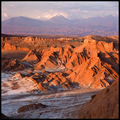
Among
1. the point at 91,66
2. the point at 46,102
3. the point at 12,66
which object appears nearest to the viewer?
the point at 46,102

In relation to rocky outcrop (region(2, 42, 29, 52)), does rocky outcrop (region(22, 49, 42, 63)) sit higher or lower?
lower

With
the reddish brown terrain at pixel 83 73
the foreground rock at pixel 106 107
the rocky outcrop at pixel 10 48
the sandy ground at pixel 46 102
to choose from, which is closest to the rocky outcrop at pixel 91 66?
the reddish brown terrain at pixel 83 73

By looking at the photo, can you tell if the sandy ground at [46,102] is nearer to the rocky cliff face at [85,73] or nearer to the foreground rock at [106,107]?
the foreground rock at [106,107]

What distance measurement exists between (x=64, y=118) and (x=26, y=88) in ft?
48.8

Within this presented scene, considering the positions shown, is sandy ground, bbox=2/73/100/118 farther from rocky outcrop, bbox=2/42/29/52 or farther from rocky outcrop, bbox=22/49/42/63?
rocky outcrop, bbox=2/42/29/52

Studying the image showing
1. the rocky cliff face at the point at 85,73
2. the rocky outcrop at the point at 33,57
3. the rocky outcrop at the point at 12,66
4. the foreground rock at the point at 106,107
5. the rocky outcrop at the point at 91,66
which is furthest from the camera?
the rocky outcrop at the point at 33,57

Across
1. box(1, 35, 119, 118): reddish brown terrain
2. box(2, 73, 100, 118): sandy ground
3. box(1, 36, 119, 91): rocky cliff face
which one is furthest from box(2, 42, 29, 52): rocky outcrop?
box(2, 73, 100, 118): sandy ground

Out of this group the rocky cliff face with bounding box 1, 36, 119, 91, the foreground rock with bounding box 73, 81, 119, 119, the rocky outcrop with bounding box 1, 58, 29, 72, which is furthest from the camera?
the rocky outcrop with bounding box 1, 58, 29, 72

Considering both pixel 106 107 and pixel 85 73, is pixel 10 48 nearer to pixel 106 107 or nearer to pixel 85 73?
pixel 85 73

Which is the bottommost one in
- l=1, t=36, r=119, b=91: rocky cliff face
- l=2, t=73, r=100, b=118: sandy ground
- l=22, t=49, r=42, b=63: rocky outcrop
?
l=2, t=73, r=100, b=118: sandy ground

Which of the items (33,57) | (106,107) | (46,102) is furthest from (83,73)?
(33,57)

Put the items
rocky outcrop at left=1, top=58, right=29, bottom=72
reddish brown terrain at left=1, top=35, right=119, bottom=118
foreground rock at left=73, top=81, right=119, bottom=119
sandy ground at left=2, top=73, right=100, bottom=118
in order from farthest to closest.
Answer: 1. rocky outcrop at left=1, top=58, right=29, bottom=72
2. sandy ground at left=2, top=73, right=100, bottom=118
3. reddish brown terrain at left=1, top=35, right=119, bottom=118
4. foreground rock at left=73, top=81, right=119, bottom=119

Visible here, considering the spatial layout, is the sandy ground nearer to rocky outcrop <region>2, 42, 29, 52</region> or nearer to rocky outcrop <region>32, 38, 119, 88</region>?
rocky outcrop <region>32, 38, 119, 88</region>

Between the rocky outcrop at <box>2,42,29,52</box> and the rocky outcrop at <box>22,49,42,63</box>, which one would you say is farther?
the rocky outcrop at <box>2,42,29,52</box>
